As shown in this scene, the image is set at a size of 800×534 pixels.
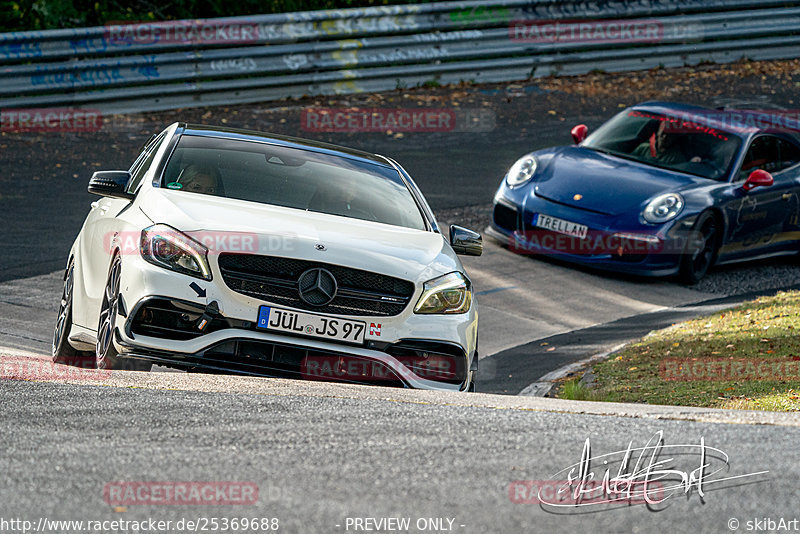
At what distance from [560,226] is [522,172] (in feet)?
3.25

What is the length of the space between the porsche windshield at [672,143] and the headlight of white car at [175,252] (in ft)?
24.4

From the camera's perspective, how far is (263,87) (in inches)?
699

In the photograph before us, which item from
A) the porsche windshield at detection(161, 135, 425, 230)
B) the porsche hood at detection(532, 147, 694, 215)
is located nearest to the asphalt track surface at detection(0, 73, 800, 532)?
the porsche windshield at detection(161, 135, 425, 230)

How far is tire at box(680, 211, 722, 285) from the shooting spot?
1175cm

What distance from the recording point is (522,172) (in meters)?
12.5

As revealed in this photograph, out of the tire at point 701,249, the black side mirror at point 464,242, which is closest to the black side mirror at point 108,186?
the black side mirror at point 464,242

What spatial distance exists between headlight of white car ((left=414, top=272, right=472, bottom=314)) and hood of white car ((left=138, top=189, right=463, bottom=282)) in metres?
0.05

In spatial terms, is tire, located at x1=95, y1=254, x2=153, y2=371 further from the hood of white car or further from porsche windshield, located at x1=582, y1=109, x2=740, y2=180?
porsche windshield, located at x1=582, y1=109, x2=740, y2=180

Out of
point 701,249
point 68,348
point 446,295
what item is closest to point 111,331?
point 68,348

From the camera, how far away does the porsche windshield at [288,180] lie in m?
7.11

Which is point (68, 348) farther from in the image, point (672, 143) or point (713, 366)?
point (672, 143)

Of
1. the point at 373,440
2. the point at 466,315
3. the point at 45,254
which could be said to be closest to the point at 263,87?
the point at 45,254

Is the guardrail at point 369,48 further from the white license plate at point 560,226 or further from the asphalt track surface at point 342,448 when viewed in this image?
the asphalt track surface at point 342,448

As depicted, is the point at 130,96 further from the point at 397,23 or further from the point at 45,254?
the point at 45,254
